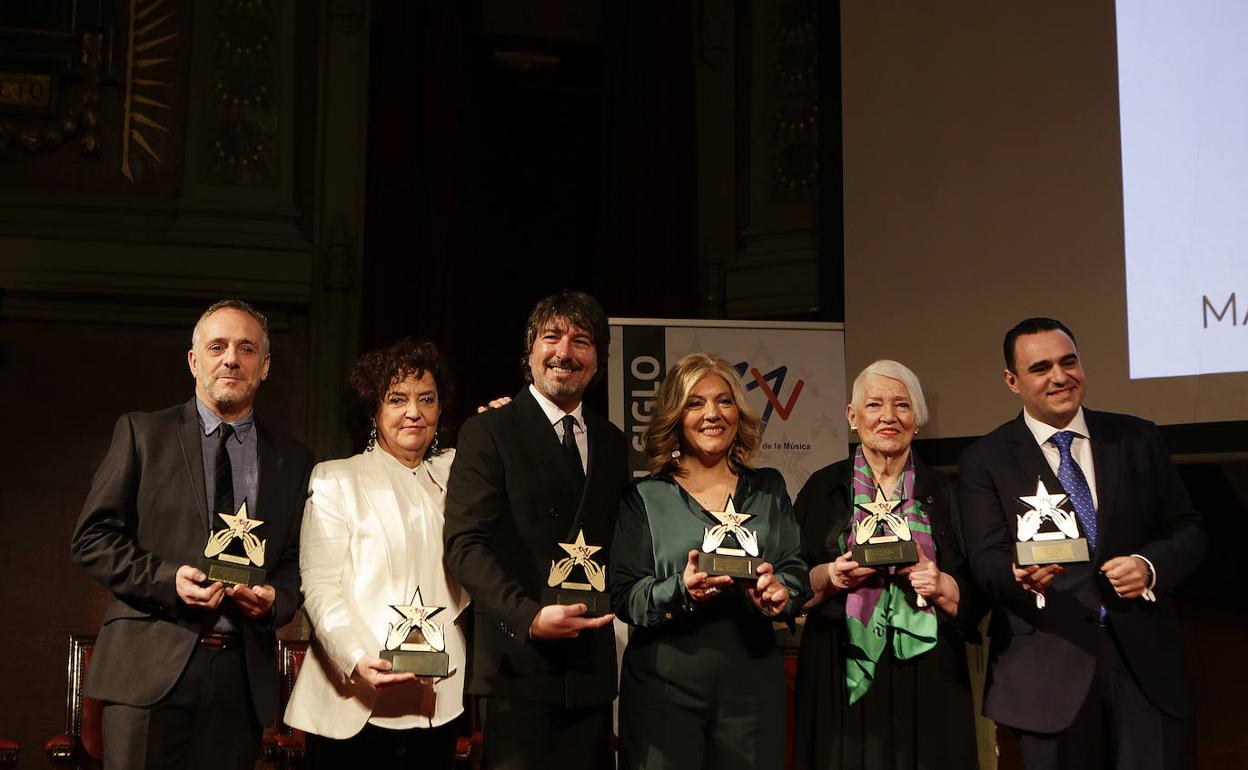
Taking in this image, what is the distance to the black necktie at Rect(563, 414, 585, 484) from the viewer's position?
2.79 metres

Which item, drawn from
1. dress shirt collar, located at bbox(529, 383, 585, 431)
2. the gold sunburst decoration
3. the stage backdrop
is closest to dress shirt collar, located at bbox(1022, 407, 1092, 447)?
dress shirt collar, located at bbox(529, 383, 585, 431)

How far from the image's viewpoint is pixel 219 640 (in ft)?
8.65

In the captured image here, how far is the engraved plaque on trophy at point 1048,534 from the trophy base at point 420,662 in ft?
4.15

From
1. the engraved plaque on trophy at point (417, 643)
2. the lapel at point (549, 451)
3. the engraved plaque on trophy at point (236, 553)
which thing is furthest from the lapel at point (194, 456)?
the lapel at point (549, 451)

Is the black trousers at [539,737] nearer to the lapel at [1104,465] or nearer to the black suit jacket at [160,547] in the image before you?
the black suit jacket at [160,547]

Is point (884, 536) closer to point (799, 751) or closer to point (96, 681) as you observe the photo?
point (799, 751)

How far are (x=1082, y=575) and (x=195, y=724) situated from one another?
2049 mm

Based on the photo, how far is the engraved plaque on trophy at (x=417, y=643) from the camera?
2.46 meters

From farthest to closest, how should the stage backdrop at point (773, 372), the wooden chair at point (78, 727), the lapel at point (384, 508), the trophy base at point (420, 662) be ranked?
the stage backdrop at point (773, 372) → the wooden chair at point (78, 727) → the lapel at point (384, 508) → the trophy base at point (420, 662)

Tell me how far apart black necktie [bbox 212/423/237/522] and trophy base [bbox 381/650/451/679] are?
22.3 inches

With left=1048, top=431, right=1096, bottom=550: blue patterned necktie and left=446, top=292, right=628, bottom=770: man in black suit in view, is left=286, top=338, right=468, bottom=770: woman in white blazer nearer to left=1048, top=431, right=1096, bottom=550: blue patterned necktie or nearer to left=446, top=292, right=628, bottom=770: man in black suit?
left=446, top=292, right=628, bottom=770: man in black suit

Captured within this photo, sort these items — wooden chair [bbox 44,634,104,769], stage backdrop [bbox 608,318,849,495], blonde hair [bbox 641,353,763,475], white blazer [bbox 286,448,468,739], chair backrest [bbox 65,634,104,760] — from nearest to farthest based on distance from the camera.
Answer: white blazer [bbox 286,448,468,739] < blonde hair [bbox 641,353,763,475] < wooden chair [bbox 44,634,104,769] < chair backrest [bbox 65,634,104,760] < stage backdrop [bbox 608,318,849,495]

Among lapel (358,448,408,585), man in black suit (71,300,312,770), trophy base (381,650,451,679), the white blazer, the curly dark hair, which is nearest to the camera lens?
trophy base (381,650,451,679)

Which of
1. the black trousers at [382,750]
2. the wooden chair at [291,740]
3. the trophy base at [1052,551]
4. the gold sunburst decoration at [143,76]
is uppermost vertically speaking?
the gold sunburst decoration at [143,76]
